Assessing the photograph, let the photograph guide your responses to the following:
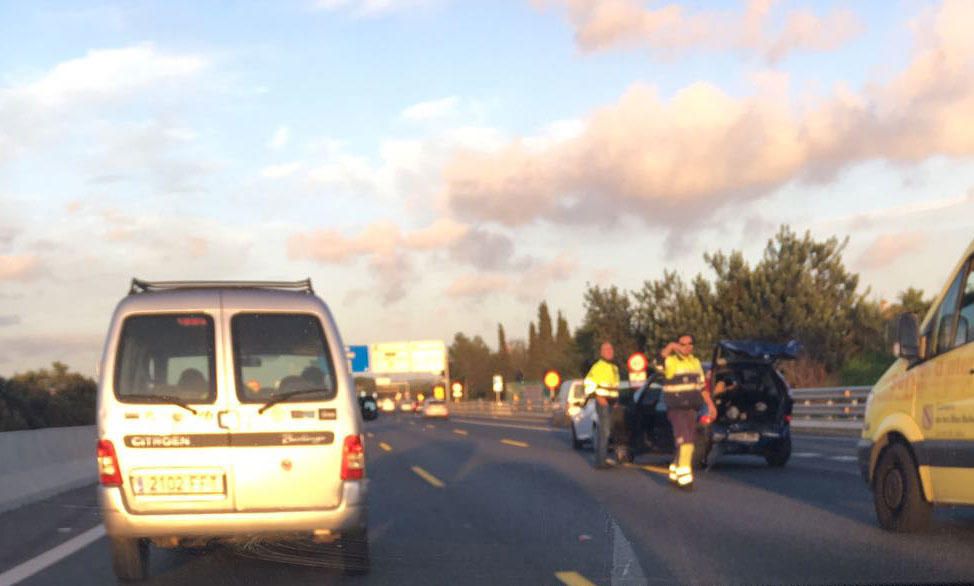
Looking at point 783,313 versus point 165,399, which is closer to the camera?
point 165,399

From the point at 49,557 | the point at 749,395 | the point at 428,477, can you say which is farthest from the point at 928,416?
the point at 428,477

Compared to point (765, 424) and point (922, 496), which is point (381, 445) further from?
point (922, 496)

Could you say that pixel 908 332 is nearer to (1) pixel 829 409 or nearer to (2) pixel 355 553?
(2) pixel 355 553

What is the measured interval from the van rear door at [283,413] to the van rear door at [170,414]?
135 millimetres

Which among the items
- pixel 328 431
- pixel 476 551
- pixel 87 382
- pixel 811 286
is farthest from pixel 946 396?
pixel 811 286

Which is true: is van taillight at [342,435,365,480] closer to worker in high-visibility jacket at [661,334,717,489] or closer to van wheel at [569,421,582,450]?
worker in high-visibility jacket at [661,334,717,489]

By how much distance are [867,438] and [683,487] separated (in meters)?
4.43

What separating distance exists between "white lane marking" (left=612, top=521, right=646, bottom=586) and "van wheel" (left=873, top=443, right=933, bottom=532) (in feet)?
7.06

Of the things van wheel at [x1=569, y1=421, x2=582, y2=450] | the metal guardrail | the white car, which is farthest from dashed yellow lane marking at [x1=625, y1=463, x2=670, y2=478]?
the metal guardrail

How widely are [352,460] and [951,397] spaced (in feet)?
14.4

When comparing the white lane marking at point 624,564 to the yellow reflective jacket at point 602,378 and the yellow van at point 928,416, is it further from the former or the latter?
the yellow reflective jacket at point 602,378

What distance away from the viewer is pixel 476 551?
996 cm

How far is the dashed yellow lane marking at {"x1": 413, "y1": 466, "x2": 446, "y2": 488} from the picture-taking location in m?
17.1

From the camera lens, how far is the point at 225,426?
8297 mm
